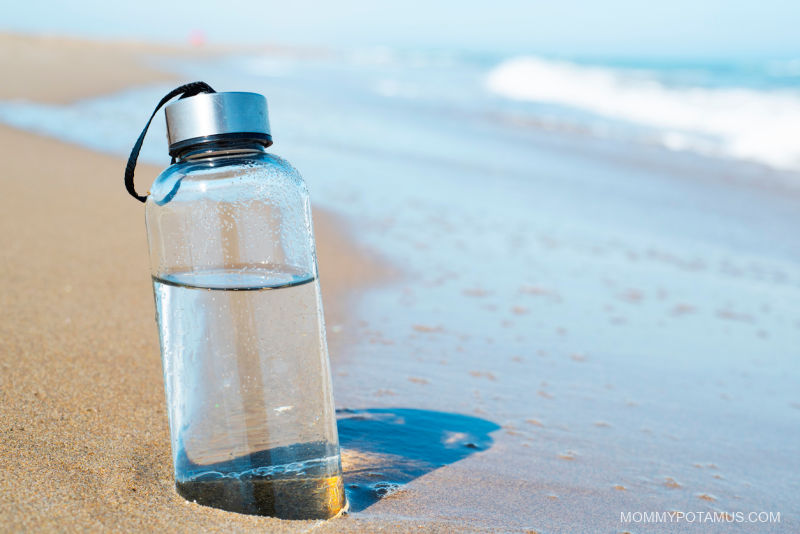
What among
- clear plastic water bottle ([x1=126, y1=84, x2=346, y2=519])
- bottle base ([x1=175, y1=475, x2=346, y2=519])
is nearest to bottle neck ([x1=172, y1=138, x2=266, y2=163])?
clear plastic water bottle ([x1=126, y1=84, x2=346, y2=519])

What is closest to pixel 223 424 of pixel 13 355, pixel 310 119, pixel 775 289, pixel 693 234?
pixel 13 355

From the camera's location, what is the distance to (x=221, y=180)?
4.93 ft

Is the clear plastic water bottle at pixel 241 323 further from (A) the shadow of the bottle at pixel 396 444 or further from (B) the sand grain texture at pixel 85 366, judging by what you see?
(A) the shadow of the bottle at pixel 396 444

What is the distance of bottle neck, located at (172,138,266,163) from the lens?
1448 millimetres

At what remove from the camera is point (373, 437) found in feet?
6.85

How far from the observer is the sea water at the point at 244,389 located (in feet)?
4.87

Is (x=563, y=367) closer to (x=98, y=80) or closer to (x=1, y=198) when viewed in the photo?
(x=1, y=198)

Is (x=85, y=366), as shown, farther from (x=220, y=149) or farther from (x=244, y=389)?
(x=220, y=149)

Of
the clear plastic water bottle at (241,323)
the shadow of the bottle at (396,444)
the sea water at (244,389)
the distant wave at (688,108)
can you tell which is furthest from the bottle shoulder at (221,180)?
the distant wave at (688,108)

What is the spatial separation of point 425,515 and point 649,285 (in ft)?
9.61

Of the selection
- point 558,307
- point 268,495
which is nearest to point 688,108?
point 558,307

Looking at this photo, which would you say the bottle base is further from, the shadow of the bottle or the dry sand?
the shadow of the bottle

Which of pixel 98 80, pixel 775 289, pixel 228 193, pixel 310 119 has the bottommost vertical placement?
pixel 775 289

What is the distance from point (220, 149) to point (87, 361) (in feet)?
3.89
